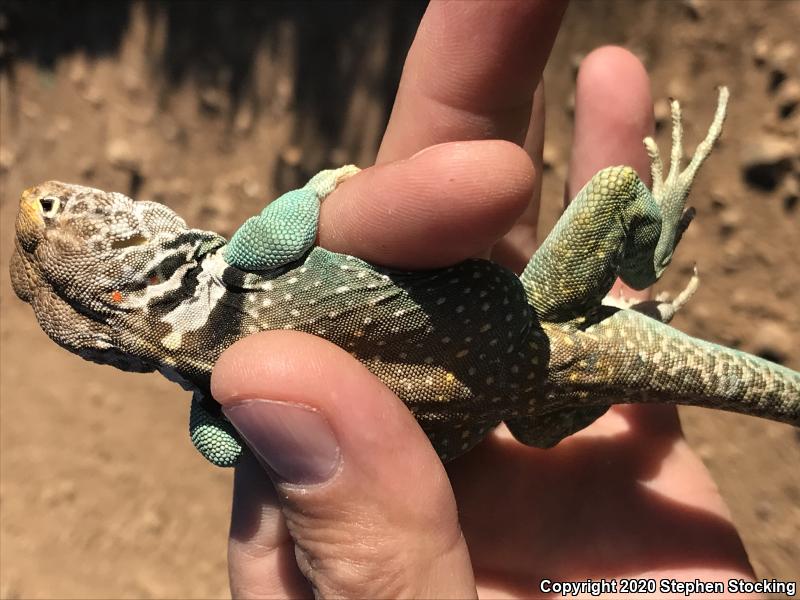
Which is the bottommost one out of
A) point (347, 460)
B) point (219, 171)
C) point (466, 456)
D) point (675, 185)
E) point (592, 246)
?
point (466, 456)

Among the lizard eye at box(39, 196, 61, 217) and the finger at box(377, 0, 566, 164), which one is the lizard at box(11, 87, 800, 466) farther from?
the finger at box(377, 0, 566, 164)

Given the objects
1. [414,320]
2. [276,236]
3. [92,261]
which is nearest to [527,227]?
[414,320]

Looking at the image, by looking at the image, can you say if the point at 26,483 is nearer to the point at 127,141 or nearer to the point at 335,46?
the point at 127,141

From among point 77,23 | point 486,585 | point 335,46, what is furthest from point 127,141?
point 486,585

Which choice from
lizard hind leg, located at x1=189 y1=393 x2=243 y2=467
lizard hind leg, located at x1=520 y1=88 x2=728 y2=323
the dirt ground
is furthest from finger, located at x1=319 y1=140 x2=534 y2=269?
the dirt ground

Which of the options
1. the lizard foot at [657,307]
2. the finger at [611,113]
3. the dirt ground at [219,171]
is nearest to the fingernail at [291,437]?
the lizard foot at [657,307]

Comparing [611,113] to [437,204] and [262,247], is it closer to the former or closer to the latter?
[437,204]
